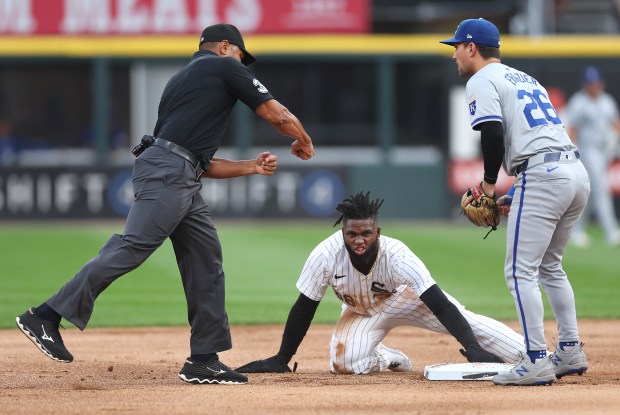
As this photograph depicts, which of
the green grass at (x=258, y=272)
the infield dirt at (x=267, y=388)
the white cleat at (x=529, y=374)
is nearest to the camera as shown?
the infield dirt at (x=267, y=388)

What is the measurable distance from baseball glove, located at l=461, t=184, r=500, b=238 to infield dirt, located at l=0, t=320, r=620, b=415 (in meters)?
0.89

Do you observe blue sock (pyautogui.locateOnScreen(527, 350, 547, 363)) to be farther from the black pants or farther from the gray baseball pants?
the black pants

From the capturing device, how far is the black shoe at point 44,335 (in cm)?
603

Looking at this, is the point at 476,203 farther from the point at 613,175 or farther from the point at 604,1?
the point at 604,1

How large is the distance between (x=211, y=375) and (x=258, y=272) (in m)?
6.51

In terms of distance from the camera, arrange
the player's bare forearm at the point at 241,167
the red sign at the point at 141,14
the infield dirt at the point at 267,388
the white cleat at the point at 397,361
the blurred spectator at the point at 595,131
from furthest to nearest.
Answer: the red sign at the point at 141,14
the blurred spectator at the point at 595,131
the white cleat at the point at 397,361
the player's bare forearm at the point at 241,167
the infield dirt at the point at 267,388

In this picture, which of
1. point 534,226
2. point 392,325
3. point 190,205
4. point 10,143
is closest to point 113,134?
point 10,143

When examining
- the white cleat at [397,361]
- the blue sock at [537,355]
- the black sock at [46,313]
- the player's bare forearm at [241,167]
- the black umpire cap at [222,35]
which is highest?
the black umpire cap at [222,35]

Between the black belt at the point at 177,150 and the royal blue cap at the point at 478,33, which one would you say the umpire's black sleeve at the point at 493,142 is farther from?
the black belt at the point at 177,150

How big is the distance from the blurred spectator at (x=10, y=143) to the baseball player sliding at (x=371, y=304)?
14902mm

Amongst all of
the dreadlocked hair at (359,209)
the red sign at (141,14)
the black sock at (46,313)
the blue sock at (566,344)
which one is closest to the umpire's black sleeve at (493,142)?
the dreadlocked hair at (359,209)

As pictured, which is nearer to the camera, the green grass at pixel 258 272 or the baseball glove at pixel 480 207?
the baseball glove at pixel 480 207

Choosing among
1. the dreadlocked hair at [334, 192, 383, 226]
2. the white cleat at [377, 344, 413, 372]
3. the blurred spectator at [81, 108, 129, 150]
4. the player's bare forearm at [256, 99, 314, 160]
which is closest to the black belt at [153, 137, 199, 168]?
the player's bare forearm at [256, 99, 314, 160]

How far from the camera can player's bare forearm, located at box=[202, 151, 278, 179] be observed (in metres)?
6.53
